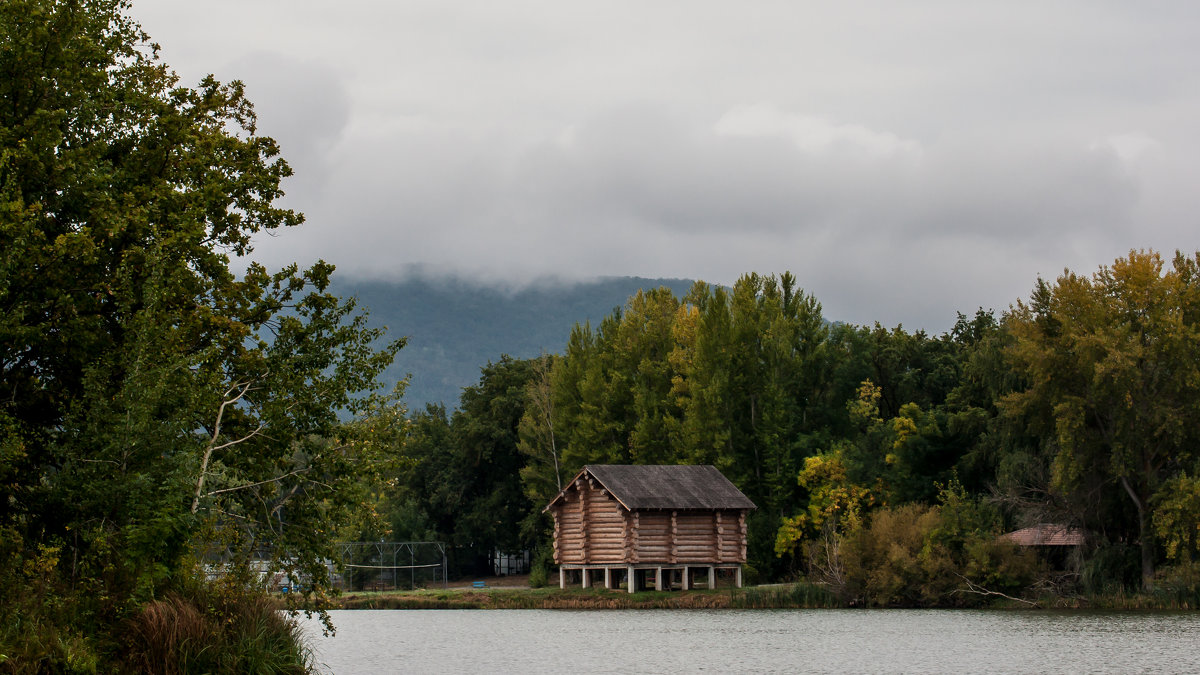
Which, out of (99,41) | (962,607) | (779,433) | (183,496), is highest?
(99,41)

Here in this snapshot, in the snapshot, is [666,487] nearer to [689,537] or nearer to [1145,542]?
[689,537]

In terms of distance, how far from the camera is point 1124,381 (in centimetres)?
4719

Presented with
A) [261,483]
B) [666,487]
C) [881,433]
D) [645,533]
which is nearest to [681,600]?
[645,533]

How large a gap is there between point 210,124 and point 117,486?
9.54 m

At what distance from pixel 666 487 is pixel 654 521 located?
1713 mm

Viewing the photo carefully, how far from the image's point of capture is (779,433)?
66938mm

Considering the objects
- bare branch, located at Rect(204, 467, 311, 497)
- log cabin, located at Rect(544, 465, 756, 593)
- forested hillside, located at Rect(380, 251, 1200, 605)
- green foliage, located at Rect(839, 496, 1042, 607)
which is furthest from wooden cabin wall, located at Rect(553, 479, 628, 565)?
bare branch, located at Rect(204, 467, 311, 497)

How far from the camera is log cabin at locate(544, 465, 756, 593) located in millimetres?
58719

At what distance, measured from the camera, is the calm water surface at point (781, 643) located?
27203mm

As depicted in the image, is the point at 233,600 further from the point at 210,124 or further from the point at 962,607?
the point at 962,607

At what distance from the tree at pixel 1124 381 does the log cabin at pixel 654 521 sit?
52.6 ft

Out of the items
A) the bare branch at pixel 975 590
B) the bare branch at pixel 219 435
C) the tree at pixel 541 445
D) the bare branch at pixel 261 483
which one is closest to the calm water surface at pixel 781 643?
the bare branch at pixel 975 590

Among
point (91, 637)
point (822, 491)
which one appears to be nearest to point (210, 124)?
point (91, 637)

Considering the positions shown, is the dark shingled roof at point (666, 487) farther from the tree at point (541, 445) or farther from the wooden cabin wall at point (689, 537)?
the tree at point (541, 445)
